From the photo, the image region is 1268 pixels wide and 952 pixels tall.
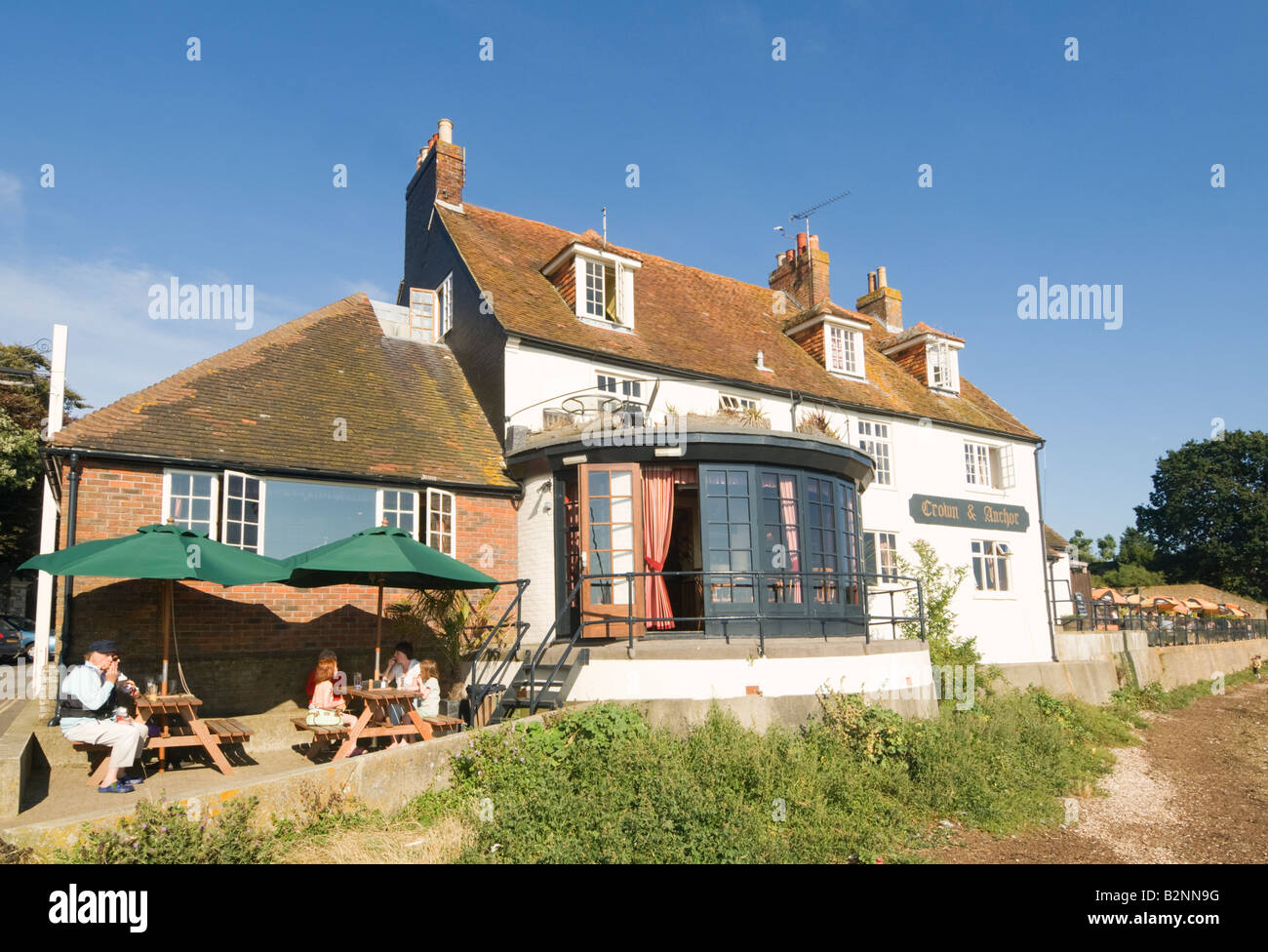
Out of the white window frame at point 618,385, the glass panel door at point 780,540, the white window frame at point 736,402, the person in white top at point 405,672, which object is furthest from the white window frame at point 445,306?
the person in white top at point 405,672

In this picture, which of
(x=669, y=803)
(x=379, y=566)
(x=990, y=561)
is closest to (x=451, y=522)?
(x=379, y=566)

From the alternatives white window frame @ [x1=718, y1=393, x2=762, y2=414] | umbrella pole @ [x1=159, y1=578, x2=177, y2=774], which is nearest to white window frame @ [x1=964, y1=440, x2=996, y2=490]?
white window frame @ [x1=718, y1=393, x2=762, y2=414]

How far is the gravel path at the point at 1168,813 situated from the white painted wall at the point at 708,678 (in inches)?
106

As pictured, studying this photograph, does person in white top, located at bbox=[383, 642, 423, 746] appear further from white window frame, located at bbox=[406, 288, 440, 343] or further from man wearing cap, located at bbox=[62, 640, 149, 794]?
white window frame, located at bbox=[406, 288, 440, 343]

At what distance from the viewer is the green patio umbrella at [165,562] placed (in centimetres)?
930

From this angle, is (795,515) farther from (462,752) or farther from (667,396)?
(462,752)

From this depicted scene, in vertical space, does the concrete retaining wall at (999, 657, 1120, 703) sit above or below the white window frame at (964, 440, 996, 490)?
below

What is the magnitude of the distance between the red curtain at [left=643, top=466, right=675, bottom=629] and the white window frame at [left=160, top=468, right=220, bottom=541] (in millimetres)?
6152

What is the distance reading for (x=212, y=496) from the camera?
1248 cm

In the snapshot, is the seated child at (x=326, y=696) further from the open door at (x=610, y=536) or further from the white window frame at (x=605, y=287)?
the white window frame at (x=605, y=287)

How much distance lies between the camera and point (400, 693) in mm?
10172

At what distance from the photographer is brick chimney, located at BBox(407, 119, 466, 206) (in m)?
19.6

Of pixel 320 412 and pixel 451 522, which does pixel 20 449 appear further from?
pixel 451 522
